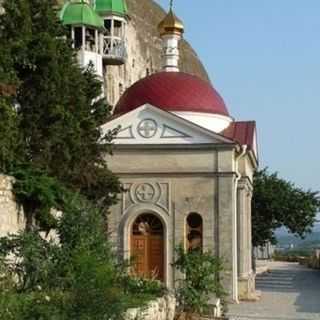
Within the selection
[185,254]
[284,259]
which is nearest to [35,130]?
[185,254]

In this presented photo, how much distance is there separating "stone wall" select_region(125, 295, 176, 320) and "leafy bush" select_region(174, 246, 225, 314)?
0.66 m

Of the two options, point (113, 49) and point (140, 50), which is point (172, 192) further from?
point (140, 50)

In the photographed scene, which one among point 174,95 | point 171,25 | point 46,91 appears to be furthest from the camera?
point 171,25

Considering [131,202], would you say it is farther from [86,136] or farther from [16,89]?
[16,89]

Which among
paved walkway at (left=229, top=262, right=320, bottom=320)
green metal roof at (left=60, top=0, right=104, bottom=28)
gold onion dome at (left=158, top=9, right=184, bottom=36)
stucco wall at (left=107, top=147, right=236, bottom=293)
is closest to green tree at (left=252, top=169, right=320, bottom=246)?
paved walkway at (left=229, top=262, right=320, bottom=320)

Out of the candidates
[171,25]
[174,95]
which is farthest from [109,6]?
[174,95]

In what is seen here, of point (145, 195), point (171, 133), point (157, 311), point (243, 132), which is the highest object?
point (243, 132)

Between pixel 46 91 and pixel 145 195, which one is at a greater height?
pixel 46 91

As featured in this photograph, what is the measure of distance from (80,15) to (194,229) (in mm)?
22520

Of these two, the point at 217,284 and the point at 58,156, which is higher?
the point at 58,156

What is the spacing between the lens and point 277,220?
155 ft

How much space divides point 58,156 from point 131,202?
6.28m

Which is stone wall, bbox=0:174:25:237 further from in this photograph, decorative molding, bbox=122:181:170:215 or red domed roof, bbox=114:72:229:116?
red domed roof, bbox=114:72:229:116

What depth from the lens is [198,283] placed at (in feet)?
59.9
